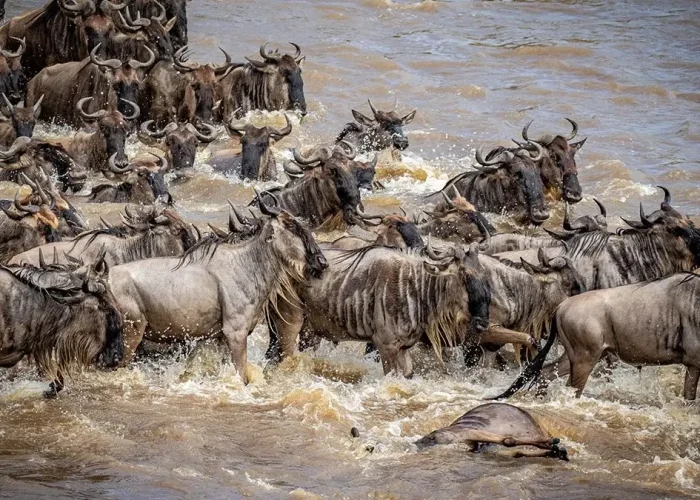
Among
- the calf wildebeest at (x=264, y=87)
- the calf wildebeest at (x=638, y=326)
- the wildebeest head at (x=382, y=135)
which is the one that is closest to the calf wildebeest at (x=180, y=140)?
the wildebeest head at (x=382, y=135)

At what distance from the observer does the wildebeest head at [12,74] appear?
16.9 metres

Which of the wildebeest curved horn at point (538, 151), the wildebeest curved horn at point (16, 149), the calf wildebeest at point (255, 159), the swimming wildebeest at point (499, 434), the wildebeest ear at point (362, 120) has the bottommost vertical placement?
the calf wildebeest at point (255, 159)

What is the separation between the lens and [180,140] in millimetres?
15172

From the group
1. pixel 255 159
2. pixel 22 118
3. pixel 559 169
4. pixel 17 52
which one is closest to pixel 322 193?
pixel 255 159

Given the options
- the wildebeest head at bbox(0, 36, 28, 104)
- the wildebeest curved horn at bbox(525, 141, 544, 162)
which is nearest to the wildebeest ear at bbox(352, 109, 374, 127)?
the wildebeest curved horn at bbox(525, 141, 544, 162)

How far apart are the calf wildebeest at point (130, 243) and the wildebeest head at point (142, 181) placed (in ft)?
8.32

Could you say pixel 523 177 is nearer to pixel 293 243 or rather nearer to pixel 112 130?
pixel 293 243

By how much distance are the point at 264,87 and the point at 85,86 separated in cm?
243

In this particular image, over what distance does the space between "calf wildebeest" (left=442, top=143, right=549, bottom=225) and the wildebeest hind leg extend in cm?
394

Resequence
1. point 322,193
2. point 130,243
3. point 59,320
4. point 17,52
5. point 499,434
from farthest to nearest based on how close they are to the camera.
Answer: point 17,52 < point 322,193 < point 130,243 < point 59,320 < point 499,434

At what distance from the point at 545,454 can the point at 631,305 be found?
1.45m

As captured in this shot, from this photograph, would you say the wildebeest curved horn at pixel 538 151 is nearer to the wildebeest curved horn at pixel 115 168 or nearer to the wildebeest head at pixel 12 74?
the wildebeest curved horn at pixel 115 168

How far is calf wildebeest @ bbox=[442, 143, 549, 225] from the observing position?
13289 millimetres

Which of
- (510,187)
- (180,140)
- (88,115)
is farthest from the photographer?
(180,140)
